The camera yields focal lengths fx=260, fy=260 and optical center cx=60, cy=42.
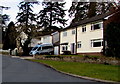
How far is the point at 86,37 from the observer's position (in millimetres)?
45094

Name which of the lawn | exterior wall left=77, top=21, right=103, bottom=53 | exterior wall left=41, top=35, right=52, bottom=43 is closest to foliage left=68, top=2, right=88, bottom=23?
exterior wall left=41, top=35, right=52, bottom=43

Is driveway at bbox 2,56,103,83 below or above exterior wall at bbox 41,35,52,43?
below

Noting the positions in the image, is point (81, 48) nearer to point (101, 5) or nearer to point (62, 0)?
point (101, 5)

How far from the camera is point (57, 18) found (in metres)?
89.0

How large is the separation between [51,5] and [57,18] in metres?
4.85

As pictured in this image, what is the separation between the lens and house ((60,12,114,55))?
4075 cm

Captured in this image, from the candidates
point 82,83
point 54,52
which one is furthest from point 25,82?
point 54,52

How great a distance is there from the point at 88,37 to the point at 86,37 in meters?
0.77

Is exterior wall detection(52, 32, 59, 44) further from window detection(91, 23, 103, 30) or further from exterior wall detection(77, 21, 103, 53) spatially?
window detection(91, 23, 103, 30)

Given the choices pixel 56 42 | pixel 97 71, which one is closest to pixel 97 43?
pixel 56 42

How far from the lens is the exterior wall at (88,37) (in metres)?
41.0

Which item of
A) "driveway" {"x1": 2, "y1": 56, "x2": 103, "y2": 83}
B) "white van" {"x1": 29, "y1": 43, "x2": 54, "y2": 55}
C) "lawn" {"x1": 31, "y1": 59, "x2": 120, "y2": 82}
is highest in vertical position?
"white van" {"x1": 29, "y1": 43, "x2": 54, "y2": 55}

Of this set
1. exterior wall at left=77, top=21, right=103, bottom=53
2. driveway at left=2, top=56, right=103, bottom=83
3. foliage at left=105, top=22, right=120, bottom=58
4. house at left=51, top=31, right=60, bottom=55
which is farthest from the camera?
house at left=51, top=31, right=60, bottom=55

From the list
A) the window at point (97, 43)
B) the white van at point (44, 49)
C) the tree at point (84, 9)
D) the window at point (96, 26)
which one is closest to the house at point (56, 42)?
the white van at point (44, 49)
